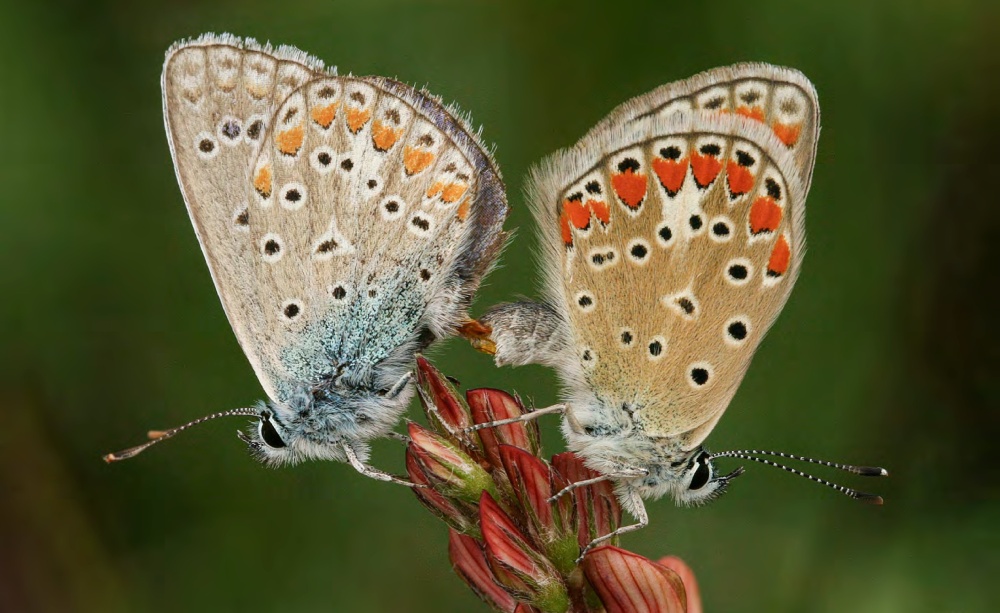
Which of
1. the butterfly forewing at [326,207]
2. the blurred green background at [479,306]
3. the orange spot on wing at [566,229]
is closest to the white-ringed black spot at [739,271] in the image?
the orange spot on wing at [566,229]

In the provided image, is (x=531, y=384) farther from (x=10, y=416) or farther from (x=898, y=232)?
(x=10, y=416)

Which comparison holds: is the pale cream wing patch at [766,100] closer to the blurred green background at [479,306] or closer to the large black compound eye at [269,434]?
the blurred green background at [479,306]

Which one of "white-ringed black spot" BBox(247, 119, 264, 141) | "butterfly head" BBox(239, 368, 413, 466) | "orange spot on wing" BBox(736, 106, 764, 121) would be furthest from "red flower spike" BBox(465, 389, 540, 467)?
"white-ringed black spot" BBox(247, 119, 264, 141)

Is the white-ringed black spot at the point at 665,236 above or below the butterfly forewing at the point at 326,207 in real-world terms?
below

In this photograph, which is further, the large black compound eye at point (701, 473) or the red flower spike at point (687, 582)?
the large black compound eye at point (701, 473)

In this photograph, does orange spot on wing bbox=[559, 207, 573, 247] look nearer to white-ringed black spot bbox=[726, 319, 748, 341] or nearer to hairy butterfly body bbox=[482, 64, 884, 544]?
hairy butterfly body bbox=[482, 64, 884, 544]

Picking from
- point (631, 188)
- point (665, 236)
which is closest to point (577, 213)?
point (631, 188)

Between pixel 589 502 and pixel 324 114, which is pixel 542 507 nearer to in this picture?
pixel 589 502
